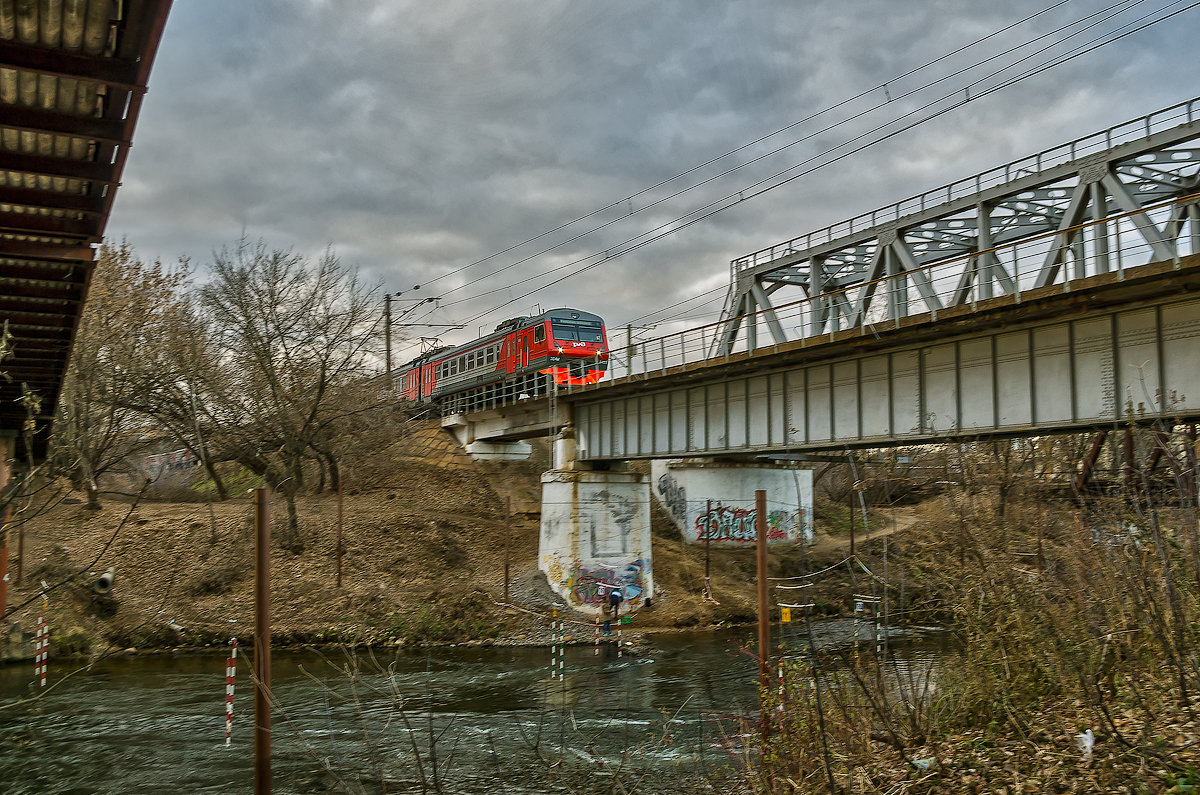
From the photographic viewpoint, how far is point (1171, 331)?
614 inches

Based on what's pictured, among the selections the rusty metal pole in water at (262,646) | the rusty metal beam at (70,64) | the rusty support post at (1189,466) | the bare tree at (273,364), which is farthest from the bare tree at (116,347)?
the rusty support post at (1189,466)

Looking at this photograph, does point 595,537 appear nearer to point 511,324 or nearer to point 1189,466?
point 511,324

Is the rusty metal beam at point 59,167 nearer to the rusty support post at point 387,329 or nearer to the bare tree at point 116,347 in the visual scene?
the bare tree at point 116,347

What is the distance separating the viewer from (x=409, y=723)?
1162 centimetres

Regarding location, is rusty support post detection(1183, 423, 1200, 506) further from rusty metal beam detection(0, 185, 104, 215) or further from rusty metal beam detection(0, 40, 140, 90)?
rusty metal beam detection(0, 185, 104, 215)

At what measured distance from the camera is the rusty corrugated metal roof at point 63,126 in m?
5.78

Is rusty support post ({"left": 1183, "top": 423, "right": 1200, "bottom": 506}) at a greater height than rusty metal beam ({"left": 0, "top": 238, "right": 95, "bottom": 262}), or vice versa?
rusty metal beam ({"left": 0, "top": 238, "right": 95, "bottom": 262})

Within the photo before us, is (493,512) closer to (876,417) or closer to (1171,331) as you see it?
(876,417)

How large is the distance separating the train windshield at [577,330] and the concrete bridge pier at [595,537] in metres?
7.28

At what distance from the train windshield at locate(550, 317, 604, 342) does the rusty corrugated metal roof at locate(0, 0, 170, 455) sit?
89.3 ft

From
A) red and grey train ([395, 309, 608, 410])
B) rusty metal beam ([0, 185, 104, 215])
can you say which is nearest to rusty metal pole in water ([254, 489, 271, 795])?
rusty metal beam ([0, 185, 104, 215])

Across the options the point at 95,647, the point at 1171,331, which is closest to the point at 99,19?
the point at 1171,331

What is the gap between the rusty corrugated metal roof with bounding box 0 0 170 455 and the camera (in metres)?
5.78

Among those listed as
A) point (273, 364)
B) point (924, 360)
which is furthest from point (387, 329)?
point (924, 360)
